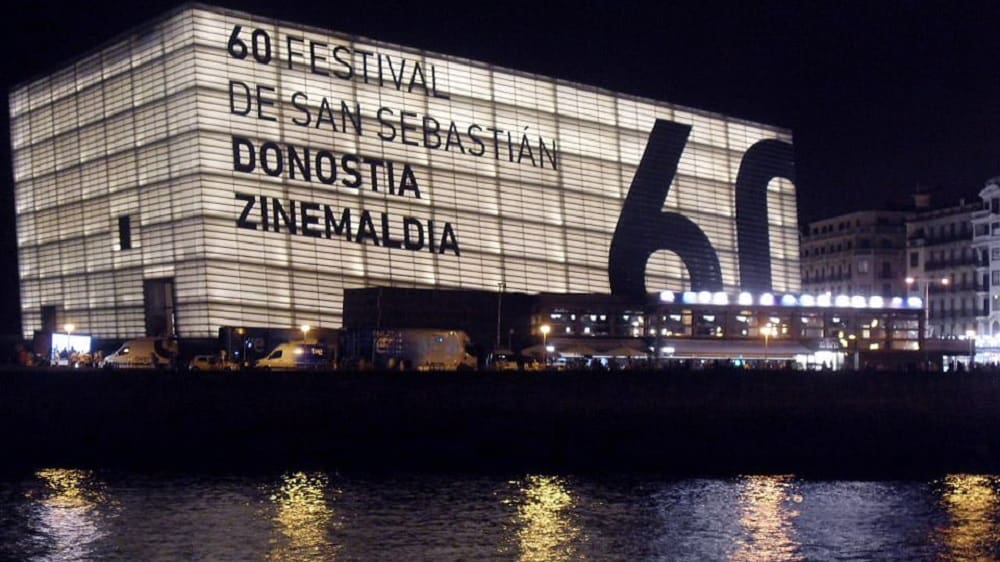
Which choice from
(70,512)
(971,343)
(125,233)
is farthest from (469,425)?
(971,343)

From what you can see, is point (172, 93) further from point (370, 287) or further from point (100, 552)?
point (100, 552)

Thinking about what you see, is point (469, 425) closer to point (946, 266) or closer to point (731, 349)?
point (731, 349)

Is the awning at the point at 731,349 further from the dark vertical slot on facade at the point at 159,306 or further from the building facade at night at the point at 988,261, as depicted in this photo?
the building facade at night at the point at 988,261

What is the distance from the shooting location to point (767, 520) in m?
41.4

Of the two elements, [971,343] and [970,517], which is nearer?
[970,517]

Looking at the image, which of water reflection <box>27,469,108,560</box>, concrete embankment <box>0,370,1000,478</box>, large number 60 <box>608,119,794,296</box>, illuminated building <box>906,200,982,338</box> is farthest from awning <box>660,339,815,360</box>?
water reflection <box>27,469,108,560</box>

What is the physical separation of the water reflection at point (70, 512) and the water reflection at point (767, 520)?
16697 mm

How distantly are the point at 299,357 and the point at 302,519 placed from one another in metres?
31.3

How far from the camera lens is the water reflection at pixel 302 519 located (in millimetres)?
36625

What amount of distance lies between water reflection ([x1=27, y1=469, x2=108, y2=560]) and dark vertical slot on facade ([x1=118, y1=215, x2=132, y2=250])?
41.3 meters

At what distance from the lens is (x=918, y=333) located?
349 ft

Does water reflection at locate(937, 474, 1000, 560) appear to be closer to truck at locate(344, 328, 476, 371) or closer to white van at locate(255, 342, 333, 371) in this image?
truck at locate(344, 328, 476, 371)

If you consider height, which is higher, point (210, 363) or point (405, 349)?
point (405, 349)

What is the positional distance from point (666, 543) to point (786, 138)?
8673 centimetres
